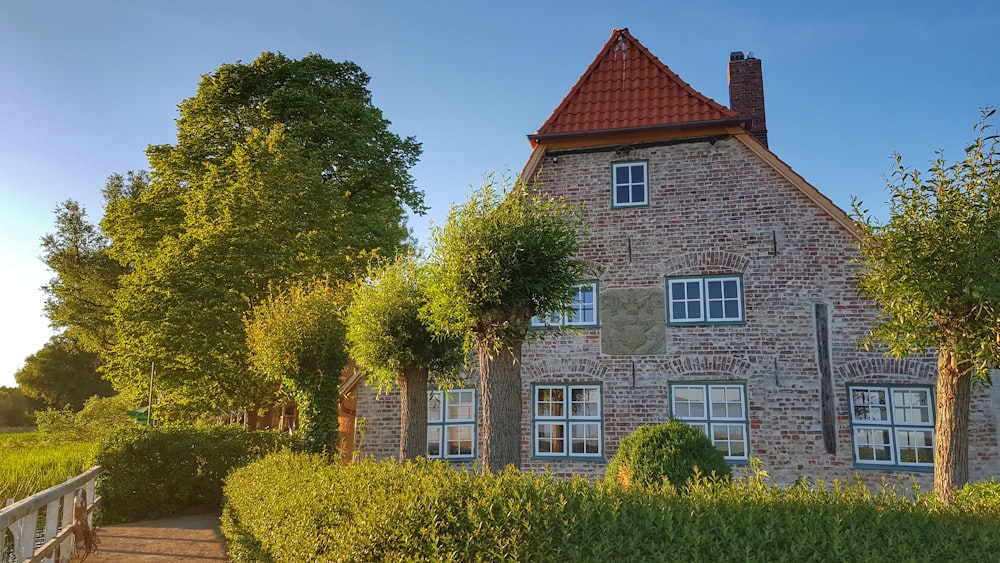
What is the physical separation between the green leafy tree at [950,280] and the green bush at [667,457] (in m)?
2.92

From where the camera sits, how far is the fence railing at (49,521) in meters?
6.14

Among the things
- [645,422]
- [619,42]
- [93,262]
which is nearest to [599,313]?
[645,422]

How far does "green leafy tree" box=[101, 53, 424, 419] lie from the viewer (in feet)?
58.0

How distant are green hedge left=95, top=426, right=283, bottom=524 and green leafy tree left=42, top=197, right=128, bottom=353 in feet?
59.8

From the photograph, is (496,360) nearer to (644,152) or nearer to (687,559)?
(687,559)

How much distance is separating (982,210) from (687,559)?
687 cm

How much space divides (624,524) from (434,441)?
10662 millimetres

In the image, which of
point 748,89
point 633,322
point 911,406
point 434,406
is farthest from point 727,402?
point 748,89

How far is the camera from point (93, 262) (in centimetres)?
3222

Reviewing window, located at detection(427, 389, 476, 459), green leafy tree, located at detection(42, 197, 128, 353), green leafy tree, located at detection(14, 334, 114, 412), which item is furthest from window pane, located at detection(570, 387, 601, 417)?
green leafy tree, located at detection(14, 334, 114, 412)

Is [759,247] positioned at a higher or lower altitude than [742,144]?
lower

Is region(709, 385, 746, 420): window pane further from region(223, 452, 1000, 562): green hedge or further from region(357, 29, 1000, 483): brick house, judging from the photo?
region(223, 452, 1000, 562): green hedge

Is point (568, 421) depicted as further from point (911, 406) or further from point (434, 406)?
point (911, 406)

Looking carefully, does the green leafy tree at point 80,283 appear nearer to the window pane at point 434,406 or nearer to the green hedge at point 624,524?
the window pane at point 434,406
